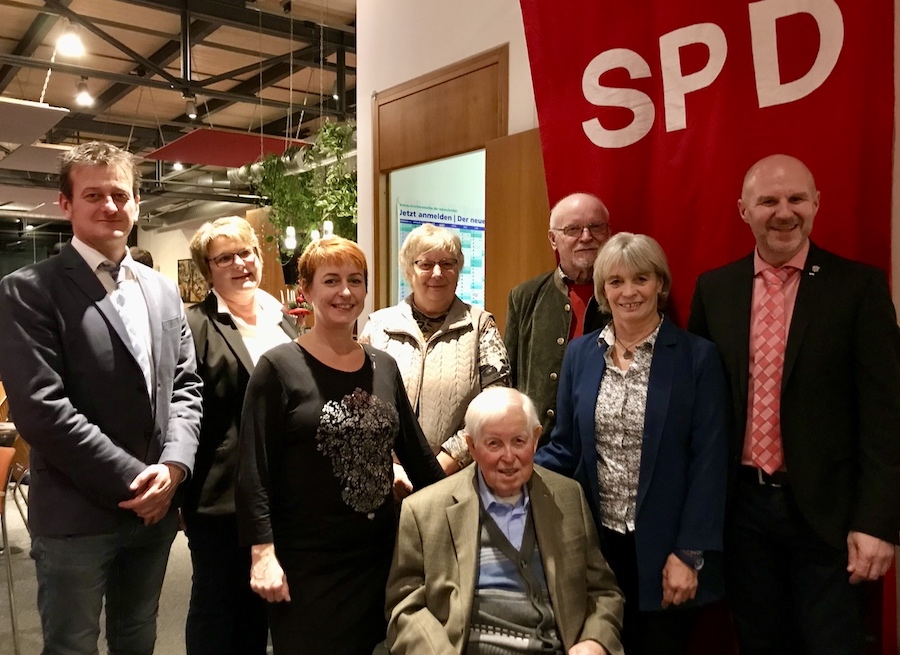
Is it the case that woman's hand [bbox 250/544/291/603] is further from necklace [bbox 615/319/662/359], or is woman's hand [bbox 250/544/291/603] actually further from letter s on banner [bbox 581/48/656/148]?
letter s on banner [bbox 581/48/656/148]

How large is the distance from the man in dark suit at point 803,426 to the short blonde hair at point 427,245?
2.91 ft

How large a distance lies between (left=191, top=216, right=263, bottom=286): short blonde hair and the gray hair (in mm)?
975

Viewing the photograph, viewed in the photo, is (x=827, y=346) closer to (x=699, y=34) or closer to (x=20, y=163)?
(x=699, y=34)

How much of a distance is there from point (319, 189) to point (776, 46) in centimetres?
356

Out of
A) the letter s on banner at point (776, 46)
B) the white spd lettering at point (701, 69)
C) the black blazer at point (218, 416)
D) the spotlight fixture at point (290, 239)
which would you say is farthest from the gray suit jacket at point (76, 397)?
the spotlight fixture at point (290, 239)

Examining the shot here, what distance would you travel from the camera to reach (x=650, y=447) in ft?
6.17

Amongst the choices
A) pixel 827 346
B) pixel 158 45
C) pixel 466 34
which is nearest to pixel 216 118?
pixel 158 45

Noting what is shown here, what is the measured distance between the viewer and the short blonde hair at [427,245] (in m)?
2.34

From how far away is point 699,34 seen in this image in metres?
2.31

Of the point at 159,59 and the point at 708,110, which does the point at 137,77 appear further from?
the point at 708,110

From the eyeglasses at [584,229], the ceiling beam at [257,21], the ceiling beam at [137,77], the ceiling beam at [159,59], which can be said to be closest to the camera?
the eyeglasses at [584,229]

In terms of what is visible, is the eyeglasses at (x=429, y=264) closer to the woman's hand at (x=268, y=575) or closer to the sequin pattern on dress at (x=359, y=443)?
the sequin pattern on dress at (x=359, y=443)

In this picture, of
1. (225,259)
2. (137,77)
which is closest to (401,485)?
(225,259)

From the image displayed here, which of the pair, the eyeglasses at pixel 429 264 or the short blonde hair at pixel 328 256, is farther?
the eyeglasses at pixel 429 264
